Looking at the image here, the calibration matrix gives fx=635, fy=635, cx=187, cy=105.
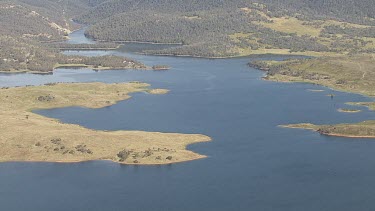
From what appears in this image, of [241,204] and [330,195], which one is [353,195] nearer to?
[330,195]

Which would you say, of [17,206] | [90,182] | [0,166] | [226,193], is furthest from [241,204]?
[0,166]

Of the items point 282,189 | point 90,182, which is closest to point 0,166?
point 90,182

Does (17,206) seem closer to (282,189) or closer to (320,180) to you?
(282,189)

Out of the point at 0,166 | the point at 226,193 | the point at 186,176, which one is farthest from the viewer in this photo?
the point at 0,166

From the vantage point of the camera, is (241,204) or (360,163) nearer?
(241,204)

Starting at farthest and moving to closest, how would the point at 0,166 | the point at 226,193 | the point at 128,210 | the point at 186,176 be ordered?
the point at 0,166
the point at 186,176
the point at 226,193
the point at 128,210

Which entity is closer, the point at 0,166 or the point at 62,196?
the point at 62,196

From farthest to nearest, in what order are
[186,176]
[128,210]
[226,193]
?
[186,176]
[226,193]
[128,210]

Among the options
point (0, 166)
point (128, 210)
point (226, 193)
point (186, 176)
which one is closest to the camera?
point (128, 210)
